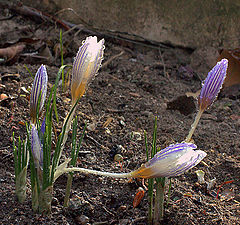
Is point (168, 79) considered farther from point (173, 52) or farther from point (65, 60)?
point (65, 60)

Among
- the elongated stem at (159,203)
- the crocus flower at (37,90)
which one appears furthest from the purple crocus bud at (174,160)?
the crocus flower at (37,90)

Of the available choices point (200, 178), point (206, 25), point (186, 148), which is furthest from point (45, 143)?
point (206, 25)

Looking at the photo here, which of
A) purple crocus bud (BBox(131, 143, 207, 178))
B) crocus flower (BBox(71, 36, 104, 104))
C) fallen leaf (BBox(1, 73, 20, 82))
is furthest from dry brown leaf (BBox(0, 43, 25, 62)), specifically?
purple crocus bud (BBox(131, 143, 207, 178))

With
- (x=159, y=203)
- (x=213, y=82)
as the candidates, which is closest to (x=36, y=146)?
(x=159, y=203)

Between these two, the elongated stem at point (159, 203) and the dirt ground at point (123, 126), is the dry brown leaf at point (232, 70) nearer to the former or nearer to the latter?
the dirt ground at point (123, 126)

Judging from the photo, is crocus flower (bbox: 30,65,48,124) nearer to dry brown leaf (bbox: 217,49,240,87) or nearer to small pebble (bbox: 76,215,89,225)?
small pebble (bbox: 76,215,89,225)
